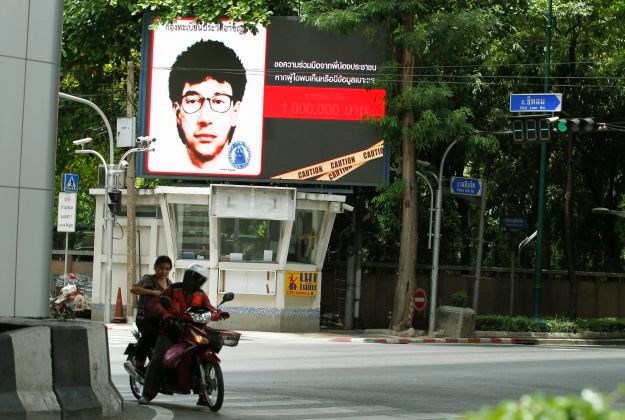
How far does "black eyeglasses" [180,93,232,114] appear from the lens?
3300 centimetres

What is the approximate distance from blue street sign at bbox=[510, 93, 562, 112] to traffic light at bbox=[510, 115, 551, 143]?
Result: 1046mm

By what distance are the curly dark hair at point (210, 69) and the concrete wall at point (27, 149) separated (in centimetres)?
2158

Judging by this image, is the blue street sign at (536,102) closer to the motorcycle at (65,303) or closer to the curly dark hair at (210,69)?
the curly dark hair at (210,69)

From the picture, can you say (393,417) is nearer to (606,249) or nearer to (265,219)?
(265,219)

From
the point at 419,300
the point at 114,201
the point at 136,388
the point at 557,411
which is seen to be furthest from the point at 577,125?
the point at 557,411

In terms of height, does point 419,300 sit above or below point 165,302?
below

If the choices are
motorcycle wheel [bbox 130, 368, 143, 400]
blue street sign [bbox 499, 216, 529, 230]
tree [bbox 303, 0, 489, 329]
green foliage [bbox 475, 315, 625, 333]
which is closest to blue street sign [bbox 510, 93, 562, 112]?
tree [bbox 303, 0, 489, 329]

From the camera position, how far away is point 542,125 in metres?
25.9

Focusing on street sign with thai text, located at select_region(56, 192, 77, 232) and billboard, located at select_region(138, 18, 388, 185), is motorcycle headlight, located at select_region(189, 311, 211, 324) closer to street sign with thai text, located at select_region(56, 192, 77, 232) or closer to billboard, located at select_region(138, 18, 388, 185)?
street sign with thai text, located at select_region(56, 192, 77, 232)

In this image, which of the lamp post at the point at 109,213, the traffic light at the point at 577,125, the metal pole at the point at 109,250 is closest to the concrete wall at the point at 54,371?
the traffic light at the point at 577,125

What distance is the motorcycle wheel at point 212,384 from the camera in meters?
11.7

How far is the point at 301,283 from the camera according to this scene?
32750mm

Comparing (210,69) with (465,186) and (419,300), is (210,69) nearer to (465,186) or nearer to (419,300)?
(465,186)

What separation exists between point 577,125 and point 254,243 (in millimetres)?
10908
